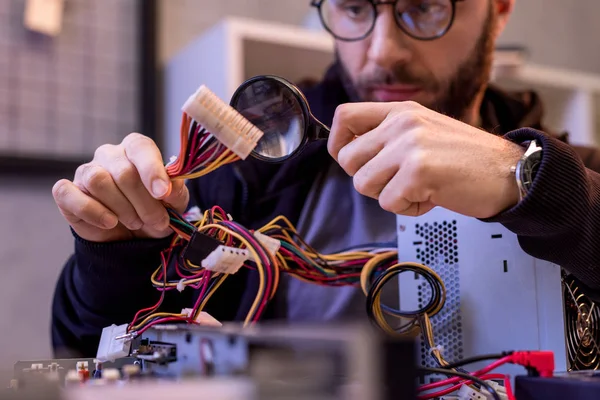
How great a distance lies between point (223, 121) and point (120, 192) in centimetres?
19

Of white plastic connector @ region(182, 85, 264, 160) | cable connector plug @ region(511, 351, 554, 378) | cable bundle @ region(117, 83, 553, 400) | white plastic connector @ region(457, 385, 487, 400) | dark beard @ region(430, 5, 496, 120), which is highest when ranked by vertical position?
dark beard @ region(430, 5, 496, 120)

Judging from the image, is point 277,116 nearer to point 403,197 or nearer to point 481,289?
point 403,197

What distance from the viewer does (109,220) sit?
717 mm

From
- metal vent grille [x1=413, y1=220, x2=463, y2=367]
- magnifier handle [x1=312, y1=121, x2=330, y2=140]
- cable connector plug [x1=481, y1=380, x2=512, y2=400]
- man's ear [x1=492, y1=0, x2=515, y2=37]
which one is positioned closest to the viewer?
cable connector plug [x1=481, y1=380, x2=512, y2=400]

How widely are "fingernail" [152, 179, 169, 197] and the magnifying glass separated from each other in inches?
3.8

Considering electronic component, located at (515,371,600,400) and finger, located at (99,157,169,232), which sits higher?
finger, located at (99,157,169,232)

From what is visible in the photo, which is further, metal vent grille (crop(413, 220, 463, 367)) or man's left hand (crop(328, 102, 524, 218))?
metal vent grille (crop(413, 220, 463, 367))

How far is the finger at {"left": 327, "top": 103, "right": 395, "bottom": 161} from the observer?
65 cm

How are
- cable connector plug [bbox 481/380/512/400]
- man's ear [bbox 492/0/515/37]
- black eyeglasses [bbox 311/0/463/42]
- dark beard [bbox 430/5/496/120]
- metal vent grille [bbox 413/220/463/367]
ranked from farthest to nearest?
1. man's ear [bbox 492/0/515/37]
2. dark beard [bbox 430/5/496/120]
3. black eyeglasses [bbox 311/0/463/42]
4. metal vent grille [bbox 413/220/463/367]
5. cable connector plug [bbox 481/380/512/400]

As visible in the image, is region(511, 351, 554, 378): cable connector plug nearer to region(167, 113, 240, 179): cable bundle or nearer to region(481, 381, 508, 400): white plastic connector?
region(481, 381, 508, 400): white plastic connector

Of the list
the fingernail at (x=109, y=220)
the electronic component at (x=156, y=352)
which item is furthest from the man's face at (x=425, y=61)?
the electronic component at (x=156, y=352)

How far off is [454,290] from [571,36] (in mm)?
2069

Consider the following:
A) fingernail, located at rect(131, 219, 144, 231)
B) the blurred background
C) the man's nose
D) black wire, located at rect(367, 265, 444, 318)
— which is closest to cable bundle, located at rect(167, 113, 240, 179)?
fingernail, located at rect(131, 219, 144, 231)

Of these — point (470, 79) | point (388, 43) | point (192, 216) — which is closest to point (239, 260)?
point (192, 216)
